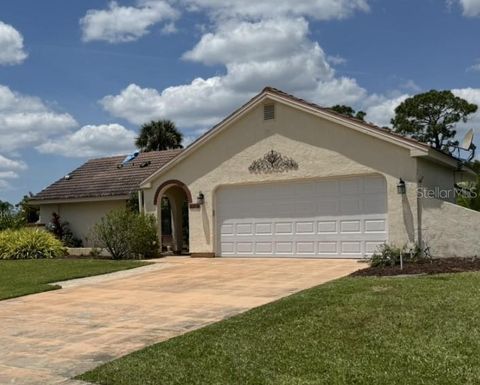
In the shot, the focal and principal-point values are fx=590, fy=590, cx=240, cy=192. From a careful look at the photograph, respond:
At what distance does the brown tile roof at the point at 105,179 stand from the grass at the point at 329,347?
17053mm

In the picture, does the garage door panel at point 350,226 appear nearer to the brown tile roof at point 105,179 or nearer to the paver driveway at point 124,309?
the paver driveway at point 124,309

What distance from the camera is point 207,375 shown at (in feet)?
20.2

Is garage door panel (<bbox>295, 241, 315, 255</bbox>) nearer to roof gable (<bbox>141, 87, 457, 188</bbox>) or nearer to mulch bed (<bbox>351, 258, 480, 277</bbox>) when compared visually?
roof gable (<bbox>141, 87, 457, 188</bbox>)

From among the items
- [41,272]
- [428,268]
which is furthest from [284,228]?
[41,272]

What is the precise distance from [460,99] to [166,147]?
76.3 feet

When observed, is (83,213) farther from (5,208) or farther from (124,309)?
(124,309)

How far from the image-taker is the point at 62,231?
88.8 feet

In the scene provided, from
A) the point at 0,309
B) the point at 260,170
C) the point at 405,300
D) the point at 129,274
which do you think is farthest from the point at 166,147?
the point at 405,300

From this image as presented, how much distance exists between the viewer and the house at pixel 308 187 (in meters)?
16.5

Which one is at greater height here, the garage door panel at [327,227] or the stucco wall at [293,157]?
the stucco wall at [293,157]

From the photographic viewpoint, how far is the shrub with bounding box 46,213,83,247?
2645cm

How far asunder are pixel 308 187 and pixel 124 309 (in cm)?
932

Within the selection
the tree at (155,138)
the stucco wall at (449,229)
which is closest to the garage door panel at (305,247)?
the stucco wall at (449,229)

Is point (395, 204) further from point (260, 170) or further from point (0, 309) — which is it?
point (0, 309)
